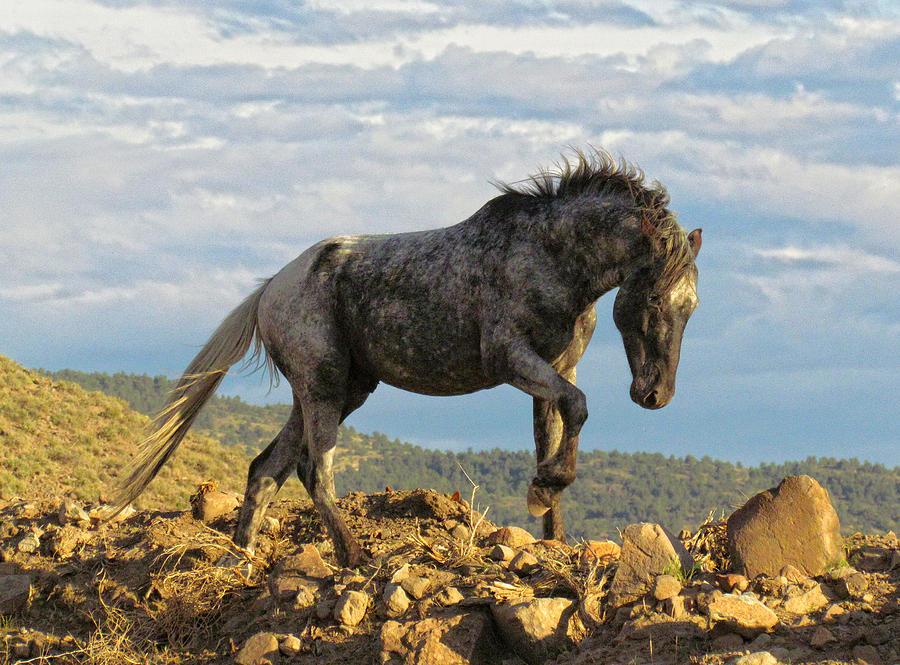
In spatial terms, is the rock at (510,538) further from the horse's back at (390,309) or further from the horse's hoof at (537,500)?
the horse's back at (390,309)

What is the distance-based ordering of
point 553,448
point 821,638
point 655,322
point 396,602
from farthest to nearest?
point 553,448 → point 655,322 → point 396,602 → point 821,638

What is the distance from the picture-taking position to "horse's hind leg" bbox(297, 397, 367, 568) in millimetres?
8156

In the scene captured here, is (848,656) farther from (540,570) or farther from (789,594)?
(540,570)

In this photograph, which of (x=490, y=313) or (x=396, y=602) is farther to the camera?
(x=490, y=313)

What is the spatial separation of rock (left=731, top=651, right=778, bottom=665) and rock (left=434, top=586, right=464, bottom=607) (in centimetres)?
196

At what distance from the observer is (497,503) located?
74.9 metres

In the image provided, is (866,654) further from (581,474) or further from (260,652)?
(581,474)

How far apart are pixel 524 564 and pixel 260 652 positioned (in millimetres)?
1999

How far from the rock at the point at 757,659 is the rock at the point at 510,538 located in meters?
2.77

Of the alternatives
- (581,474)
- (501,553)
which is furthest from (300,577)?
(581,474)

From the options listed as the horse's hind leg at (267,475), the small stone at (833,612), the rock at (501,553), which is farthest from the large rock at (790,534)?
the horse's hind leg at (267,475)

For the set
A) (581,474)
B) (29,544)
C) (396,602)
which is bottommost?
(581,474)

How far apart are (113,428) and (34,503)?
1455cm

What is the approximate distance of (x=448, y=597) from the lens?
6.50 m
